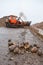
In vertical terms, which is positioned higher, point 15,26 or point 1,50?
point 1,50

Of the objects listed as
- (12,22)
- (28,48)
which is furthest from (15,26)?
(28,48)

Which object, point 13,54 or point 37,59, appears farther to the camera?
point 13,54

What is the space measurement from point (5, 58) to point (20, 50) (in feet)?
6.83

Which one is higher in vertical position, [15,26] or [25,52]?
[25,52]

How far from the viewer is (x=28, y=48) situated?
16.2 m

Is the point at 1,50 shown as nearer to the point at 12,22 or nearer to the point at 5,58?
the point at 5,58

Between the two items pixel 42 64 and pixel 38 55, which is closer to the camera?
pixel 42 64

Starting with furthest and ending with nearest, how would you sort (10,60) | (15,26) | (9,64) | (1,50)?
(15,26), (1,50), (10,60), (9,64)

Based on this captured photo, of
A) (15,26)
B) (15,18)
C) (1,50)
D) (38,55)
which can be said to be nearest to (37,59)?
(38,55)

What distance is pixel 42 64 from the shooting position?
12648mm

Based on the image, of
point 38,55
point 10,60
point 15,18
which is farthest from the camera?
point 15,18

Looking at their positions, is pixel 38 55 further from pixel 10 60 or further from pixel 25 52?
pixel 10 60

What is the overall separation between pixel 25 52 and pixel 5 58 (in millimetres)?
2209

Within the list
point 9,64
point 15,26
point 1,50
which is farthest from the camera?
point 15,26
